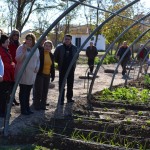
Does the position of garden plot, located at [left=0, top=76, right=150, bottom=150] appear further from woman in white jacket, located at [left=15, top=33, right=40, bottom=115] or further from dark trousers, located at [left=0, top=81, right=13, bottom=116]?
dark trousers, located at [left=0, top=81, right=13, bottom=116]

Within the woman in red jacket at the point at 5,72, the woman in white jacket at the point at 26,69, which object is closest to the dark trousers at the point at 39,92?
the woman in white jacket at the point at 26,69

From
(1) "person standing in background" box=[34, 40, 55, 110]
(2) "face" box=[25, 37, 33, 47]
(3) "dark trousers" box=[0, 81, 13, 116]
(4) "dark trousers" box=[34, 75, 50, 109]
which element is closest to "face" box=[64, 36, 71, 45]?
(1) "person standing in background" box=[34, 40, 55, 110]

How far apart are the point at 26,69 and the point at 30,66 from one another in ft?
0.32

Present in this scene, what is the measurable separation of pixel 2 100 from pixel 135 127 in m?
2.51

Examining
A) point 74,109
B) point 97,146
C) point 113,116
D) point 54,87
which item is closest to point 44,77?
point 74,109

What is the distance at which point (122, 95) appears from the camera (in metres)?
9.51

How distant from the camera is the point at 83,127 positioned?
6.50 metres

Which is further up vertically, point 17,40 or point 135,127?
point 17,40

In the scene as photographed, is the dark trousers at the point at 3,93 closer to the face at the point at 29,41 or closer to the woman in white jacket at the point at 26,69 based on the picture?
the woman in white jacket at the point at 26,69

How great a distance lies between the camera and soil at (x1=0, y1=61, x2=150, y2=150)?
549 cm

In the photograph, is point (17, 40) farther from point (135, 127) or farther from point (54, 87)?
point (54, 87)

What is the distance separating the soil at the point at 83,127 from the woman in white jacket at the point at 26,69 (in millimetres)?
276

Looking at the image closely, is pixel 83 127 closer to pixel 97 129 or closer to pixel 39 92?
pixel 97 129

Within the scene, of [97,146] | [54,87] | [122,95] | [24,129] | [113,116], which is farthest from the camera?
[54,87]
